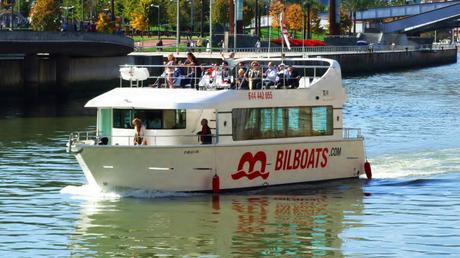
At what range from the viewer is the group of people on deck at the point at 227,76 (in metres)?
35.6

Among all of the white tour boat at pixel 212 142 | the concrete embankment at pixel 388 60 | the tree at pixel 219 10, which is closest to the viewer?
the white tour boat at pixel 212 142

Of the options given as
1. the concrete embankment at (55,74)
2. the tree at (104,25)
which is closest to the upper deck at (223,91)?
the concrete embankment at (55,74)

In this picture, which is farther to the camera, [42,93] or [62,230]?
[42,93]

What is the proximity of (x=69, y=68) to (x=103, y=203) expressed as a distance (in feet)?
179

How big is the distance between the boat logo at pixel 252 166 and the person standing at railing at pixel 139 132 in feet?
9.09

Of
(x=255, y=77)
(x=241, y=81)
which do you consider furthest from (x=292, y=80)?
(x=241, y=81)

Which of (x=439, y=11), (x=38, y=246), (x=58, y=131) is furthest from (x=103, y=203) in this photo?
(x=439, y=11)

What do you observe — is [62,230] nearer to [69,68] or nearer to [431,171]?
[431,171]

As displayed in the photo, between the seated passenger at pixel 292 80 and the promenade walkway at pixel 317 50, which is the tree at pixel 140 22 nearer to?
the promenade walkway at pixel 317 50

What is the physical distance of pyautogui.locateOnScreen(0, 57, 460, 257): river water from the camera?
2819cm

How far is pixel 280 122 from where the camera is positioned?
35688 mm

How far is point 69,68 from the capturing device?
87000 millimetres

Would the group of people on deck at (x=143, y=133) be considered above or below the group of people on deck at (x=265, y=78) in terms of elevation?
below

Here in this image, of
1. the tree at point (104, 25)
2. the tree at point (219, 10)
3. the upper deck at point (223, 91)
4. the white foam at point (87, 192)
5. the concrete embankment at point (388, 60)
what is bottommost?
the concrete embankment at point (388, 60)
